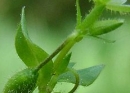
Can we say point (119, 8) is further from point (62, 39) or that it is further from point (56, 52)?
point (62, 39)

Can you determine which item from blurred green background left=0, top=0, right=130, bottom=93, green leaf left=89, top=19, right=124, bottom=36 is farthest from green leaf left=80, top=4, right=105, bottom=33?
blurred green background left=0, top=0, right=130, bottom=93

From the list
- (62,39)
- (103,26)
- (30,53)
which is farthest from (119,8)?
(62,39)

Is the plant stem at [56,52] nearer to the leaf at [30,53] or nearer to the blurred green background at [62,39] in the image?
the leaf at [30,53]

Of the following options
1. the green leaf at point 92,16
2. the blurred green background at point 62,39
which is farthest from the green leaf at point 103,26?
the blurred green background at point 62,39

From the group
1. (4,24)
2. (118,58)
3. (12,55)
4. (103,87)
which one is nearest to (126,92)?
(103,87)

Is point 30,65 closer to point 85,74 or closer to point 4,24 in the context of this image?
point 85,74
